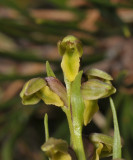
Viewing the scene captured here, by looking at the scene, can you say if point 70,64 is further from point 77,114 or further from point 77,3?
point 77,3

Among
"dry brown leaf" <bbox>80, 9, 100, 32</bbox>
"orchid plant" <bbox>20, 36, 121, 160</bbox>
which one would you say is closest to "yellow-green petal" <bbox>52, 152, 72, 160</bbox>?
"orchid plant" <bbox>20, 36, 121, 160</bbox>

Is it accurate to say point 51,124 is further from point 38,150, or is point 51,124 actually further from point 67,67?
point 67,67

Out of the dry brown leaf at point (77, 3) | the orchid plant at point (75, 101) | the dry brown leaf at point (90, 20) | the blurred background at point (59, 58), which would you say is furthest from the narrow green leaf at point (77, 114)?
the dry brown leaf at point (77, 3)

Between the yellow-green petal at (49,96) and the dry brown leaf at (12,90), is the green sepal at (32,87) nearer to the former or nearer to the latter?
the yellow-green petal at (49,96)

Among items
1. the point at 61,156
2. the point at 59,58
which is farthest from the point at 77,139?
the point at 59,58

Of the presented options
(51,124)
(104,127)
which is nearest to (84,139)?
(104,127)
